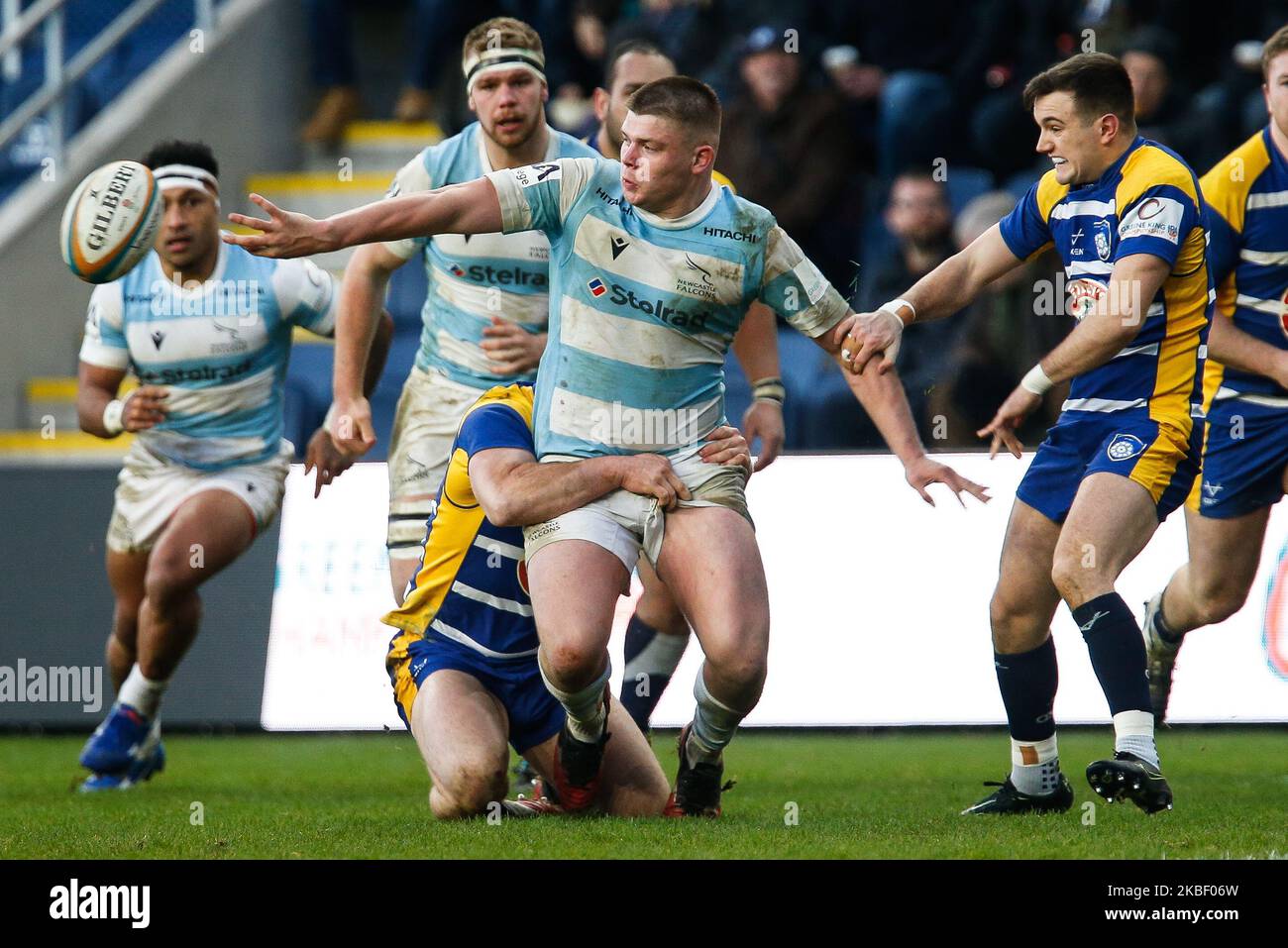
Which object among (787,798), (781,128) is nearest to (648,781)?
(787,798)

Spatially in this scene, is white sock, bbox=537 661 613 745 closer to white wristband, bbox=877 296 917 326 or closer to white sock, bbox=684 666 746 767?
white sock, bbox=684 666 746 767

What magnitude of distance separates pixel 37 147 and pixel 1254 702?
29.6 feet

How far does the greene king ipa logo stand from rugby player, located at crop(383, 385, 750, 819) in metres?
3.82

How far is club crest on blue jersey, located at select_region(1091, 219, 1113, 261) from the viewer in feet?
19.0

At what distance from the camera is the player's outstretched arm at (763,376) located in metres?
6.55

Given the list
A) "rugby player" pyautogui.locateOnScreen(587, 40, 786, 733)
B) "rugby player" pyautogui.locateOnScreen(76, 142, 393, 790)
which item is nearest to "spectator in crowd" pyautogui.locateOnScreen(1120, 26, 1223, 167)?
"rugby player" pyautogui.locateOnScreen(587, 40, 786, 733)

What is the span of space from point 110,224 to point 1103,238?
3.56 meters

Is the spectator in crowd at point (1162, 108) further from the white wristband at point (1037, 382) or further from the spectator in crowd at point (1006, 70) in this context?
the white wristband at point (1037, 382)

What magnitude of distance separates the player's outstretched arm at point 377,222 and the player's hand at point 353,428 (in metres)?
1.27

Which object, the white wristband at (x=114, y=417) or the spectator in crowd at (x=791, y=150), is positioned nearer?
the white wristband at (x=114, y=417)

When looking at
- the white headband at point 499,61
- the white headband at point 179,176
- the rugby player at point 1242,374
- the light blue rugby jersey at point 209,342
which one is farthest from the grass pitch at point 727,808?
the white headband at point 499,61

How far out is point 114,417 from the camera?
7.61 metres

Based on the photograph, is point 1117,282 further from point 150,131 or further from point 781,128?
point 150,131
